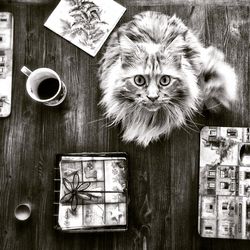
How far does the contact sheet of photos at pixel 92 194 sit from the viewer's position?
109 centimetres

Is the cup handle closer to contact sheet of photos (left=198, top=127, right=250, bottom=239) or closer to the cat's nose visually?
the cat's nose

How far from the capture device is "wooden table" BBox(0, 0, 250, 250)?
1.11 metres

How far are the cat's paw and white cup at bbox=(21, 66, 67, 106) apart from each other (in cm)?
48

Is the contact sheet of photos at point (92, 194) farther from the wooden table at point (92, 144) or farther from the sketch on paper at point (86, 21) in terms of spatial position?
the sketch on paper at point (86, 21)

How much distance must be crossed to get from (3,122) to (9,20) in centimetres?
36

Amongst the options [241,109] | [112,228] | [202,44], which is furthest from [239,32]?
[112,228]

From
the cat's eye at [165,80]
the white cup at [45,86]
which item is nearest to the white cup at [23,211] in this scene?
the white cup at [45,86]

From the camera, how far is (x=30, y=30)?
3.82 ft

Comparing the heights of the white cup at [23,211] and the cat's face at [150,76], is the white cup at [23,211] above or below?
below

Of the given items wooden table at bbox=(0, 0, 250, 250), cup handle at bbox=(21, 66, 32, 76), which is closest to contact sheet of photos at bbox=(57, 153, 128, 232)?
wooden table at bbox=(0, 0, 250, 250)

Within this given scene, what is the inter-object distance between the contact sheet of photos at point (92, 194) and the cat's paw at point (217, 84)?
1.15ft

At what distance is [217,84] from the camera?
111 centimetres

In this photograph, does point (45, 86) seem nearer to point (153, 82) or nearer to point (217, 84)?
point (153, 82)

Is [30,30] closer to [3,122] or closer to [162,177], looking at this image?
[3,122]
